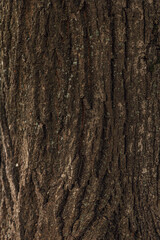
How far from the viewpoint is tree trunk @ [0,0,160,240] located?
5.95ft

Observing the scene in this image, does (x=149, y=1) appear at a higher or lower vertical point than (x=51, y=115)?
higher

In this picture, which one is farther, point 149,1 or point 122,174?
point 122,174

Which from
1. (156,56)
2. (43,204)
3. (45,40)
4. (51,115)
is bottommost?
(43,204)

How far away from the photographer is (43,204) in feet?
6.45

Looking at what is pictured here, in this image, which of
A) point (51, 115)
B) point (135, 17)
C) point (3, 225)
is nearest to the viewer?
point (135, 17)

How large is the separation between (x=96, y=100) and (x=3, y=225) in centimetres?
116

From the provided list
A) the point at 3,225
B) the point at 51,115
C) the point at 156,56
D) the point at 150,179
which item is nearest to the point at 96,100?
the point at 51,115

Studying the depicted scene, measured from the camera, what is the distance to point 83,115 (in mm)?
1893

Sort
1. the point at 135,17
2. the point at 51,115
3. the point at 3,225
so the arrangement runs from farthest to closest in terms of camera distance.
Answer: the point at 3,225, the point at 51,115, the point at 135,17

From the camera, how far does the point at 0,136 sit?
218cm

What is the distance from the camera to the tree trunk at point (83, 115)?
5.95 feet

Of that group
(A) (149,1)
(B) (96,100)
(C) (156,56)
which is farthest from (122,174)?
(A) (149,1)

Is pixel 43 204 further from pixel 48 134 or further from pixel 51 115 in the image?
pixel 51 115

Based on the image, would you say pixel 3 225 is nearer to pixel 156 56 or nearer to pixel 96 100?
pixel 96 100
